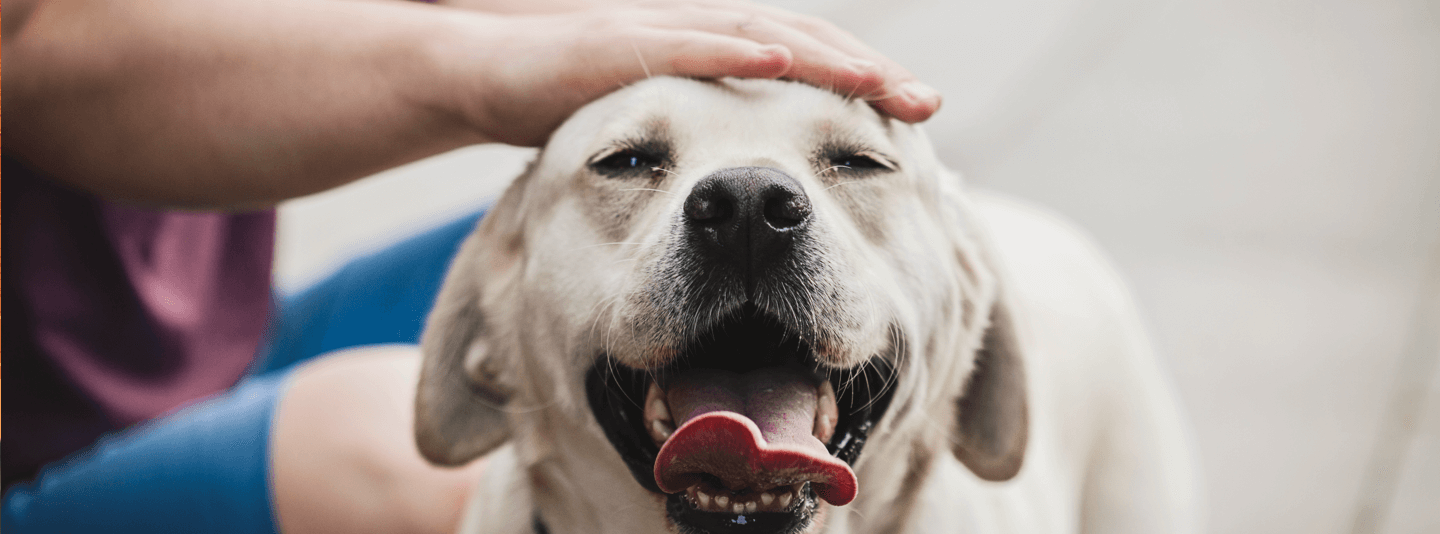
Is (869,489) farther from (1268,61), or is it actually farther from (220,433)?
(1268,61)

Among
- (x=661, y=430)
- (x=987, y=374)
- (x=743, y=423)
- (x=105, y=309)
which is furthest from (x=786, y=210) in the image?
(x=105, y=309)

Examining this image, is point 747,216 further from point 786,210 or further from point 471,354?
point 471,354

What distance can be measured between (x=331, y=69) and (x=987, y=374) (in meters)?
1.30

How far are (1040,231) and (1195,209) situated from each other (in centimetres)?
326

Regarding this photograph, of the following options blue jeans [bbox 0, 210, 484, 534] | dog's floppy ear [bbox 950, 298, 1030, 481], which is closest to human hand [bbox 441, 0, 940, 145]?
dog's floppy ear [bbox 950, 298, 1030, 481]

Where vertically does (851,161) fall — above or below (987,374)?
above

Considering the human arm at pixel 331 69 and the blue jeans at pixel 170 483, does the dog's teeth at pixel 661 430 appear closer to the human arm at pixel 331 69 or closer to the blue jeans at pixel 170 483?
the human arm at pixel 331 69

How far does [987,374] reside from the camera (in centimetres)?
186

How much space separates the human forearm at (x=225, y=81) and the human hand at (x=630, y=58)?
0.08 m

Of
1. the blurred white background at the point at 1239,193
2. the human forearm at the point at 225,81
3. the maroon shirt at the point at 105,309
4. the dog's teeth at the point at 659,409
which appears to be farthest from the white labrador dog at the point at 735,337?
the blurred white background at the point at 1239,193

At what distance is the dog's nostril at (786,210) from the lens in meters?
1.29

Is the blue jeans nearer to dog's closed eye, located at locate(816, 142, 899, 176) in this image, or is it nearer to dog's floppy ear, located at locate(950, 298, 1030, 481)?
dog's closed eye, located at locate(816, 142, 899, 176)

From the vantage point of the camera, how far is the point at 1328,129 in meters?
5.67

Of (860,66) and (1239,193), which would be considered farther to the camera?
(1239,193)
